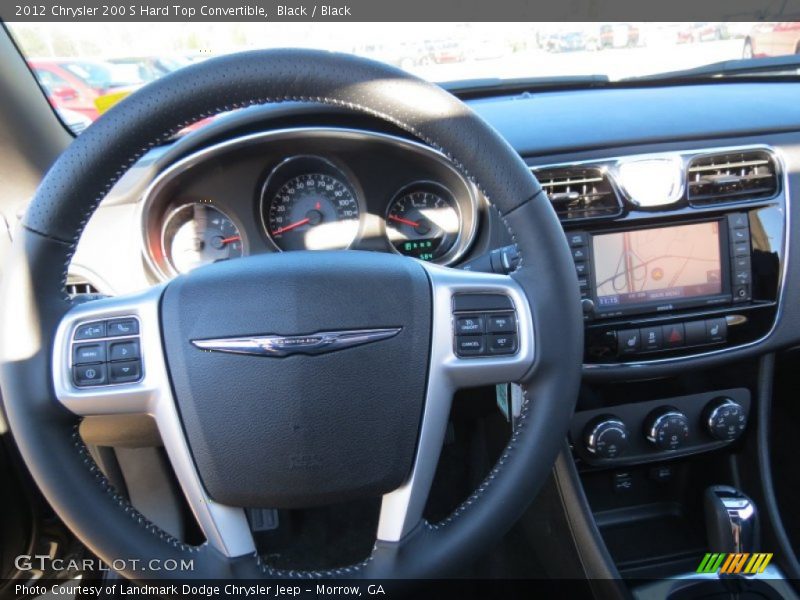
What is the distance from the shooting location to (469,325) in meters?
1.17

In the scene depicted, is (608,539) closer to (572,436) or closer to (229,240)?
(572,436)

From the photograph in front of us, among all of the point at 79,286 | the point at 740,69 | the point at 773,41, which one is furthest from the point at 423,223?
the point at 773,41

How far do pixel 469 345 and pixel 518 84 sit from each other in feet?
4.75

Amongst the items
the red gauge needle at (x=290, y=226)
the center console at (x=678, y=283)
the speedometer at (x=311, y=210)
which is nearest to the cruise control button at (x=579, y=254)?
the center console at (x=678, y=283)

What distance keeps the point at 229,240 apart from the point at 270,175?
23 cm

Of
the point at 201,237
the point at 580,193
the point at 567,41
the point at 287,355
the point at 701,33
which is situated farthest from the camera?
the point at 701,33

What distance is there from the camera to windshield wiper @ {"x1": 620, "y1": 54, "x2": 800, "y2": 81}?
2322mm

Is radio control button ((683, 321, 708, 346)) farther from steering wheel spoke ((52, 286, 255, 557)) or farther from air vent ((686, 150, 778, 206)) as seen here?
steering wheel spoke ((52, 286, 255, 557))

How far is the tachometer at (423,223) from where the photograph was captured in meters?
1.92

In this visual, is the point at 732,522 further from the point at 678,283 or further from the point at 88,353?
the point at 88,353

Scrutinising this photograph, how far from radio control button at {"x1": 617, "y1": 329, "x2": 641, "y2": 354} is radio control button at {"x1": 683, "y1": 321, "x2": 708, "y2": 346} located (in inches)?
5.8

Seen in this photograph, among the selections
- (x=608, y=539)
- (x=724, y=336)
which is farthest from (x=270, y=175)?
(x=608, y=539)

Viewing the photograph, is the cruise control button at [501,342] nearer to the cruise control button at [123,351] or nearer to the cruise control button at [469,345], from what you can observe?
the cruise control button at [469,345]

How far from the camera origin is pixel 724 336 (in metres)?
1.88
